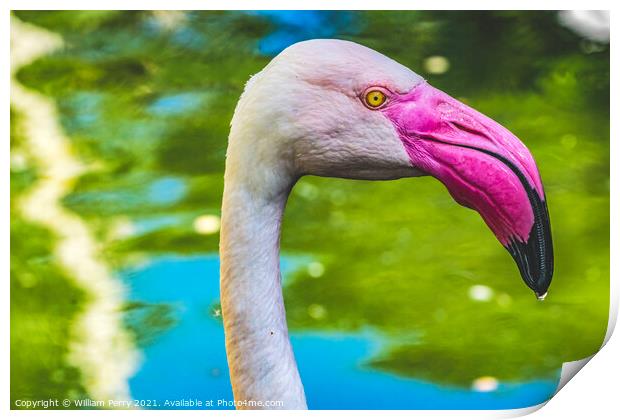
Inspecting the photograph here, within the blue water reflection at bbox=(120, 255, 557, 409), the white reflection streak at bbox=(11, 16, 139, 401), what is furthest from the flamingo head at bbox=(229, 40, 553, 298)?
the white reflection streak at bbox=(11, 16, 139, 401)

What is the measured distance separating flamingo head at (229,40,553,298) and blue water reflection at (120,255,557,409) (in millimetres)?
599

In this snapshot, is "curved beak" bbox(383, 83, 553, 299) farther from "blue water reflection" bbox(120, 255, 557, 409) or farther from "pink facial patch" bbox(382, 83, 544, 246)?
"blue water reflection" bbox(120, 255, 557, 409)

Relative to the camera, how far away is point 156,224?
2451 mm

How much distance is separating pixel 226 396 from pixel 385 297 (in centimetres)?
55

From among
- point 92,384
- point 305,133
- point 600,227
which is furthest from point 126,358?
point 600,227

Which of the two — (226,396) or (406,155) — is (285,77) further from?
(226,396)

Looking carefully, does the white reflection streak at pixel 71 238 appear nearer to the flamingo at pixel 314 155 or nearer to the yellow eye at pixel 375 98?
the flamingo at pixel 314 155

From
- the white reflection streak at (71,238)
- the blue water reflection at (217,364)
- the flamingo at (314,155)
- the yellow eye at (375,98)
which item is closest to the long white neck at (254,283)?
the flamingo at (314,155)

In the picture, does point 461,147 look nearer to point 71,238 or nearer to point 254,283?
point 254,283

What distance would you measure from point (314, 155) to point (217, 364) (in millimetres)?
798

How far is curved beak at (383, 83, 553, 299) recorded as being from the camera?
1987 millimetres

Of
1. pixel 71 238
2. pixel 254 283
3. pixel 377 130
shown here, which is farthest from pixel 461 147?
pixel 71 238

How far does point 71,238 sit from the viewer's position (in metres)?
2.43

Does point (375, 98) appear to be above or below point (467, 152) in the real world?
above
